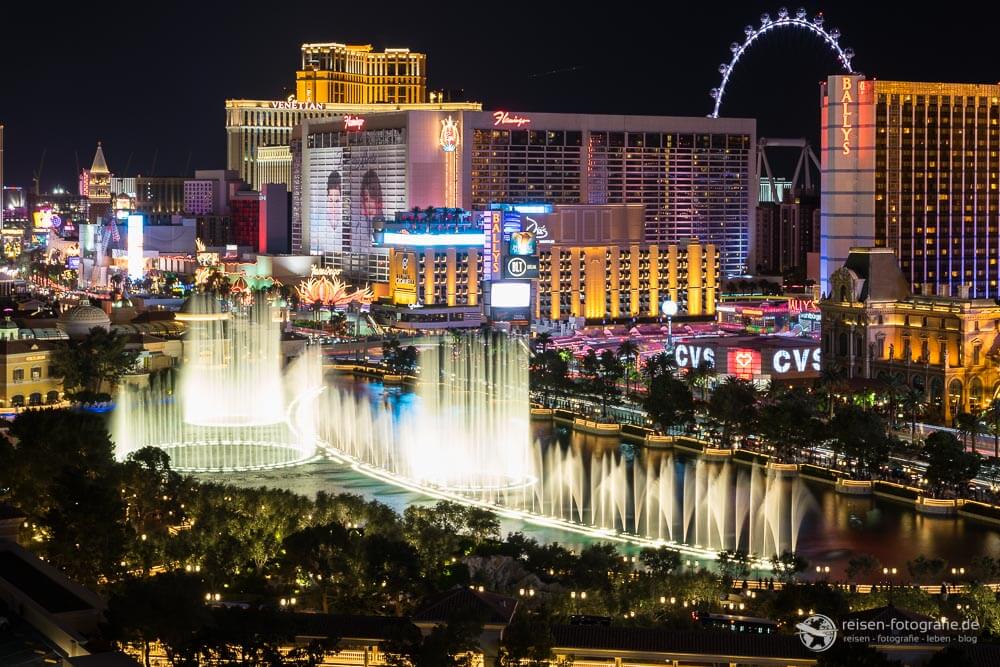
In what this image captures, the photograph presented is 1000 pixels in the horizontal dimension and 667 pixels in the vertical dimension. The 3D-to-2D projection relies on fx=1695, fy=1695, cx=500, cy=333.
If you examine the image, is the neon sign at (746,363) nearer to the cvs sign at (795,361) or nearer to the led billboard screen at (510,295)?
the cvs sign at (795,361)

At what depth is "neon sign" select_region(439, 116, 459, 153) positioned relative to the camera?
98.4 meters

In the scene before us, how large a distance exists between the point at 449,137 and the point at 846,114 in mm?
30788

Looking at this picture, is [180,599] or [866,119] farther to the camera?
[866,119]

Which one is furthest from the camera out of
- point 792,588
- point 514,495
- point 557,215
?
point 557,215

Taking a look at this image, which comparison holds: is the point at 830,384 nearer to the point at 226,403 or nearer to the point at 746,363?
the point at 746,363

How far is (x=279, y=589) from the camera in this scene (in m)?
30.0

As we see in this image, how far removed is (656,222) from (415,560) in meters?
74.8

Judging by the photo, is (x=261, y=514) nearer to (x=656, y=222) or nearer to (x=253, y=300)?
(x=253, y=300)

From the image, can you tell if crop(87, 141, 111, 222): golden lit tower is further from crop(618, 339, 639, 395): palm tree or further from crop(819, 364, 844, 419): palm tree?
crop(819, 364, 844, 419): palm tree

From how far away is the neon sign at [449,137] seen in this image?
323 feet

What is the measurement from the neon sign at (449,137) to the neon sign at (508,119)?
2.45m

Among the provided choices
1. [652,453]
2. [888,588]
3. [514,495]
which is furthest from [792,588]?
[652,453]

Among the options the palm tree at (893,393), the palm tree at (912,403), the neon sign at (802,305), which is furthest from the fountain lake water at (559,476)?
the neon sign at (802,305)

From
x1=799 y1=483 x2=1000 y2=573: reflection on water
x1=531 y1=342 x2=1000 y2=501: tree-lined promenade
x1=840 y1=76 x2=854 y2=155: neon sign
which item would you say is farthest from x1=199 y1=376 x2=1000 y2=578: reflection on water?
x1=840 y1=76 x2=854 y2=155: neon sign
